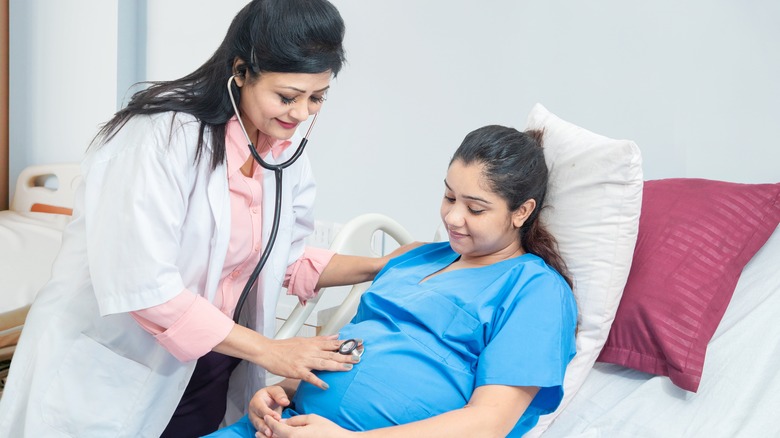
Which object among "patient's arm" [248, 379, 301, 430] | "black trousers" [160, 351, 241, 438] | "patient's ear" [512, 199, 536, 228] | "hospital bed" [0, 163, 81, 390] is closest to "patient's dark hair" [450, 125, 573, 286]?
"patient's ear" [512, 199, 536, 228]

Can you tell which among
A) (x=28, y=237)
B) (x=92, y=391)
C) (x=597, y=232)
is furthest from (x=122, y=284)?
(x=28, y=237)

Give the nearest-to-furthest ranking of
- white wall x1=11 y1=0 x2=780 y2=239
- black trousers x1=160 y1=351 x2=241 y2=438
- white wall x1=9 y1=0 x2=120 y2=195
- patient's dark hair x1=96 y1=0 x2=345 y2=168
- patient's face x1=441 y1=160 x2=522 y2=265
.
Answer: patient's dark hair x1=96 y1=0 x2=345 y2=168 < patient's face x1=441 y1=160 x2=522 y2=265 < black trousers x1=160 y1=351 x2=241 y2=438 < white wall x1=11 y1=0 x2=780 y2=239 < white wall x1=9 y1=0 x2=120 y2=195

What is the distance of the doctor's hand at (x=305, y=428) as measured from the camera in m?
1.22

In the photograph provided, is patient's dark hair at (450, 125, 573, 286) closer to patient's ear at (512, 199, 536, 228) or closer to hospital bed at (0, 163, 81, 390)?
patient's ear at (512, 199, 536, 228)

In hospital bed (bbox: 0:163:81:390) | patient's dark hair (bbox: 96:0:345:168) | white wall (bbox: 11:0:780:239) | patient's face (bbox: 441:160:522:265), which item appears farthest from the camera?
hospital bed (bbox: 0:163:81:390)

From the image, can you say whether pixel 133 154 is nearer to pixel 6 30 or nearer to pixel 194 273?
pixel 194 273

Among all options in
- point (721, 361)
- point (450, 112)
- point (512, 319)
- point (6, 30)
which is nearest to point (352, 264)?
point (512, 319)

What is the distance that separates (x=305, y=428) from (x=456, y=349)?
285 mm

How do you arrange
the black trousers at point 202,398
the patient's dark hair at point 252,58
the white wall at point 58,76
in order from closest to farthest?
the patient's dark hair at point 252,58 < the black trousers at point 202,398 < the white wall at point 58,76

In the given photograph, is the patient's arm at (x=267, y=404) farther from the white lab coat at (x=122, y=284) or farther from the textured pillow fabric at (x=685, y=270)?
the textured pillow fabric at (x=685, y=270)

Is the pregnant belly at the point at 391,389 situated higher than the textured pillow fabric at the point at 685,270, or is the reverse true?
the textured pillow fabric at the point at 685,270

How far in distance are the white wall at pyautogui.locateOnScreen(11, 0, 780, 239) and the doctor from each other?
1032 mm

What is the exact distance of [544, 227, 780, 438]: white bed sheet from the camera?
137 centimetres

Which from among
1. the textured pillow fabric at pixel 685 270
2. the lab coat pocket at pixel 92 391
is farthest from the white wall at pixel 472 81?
the lab coat pocket at pixel 92 391
